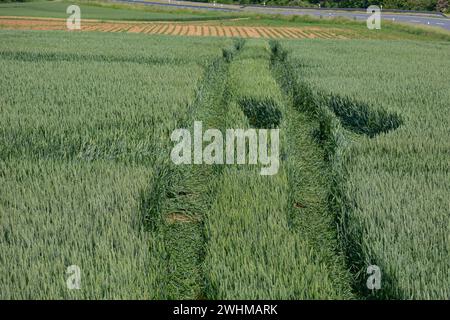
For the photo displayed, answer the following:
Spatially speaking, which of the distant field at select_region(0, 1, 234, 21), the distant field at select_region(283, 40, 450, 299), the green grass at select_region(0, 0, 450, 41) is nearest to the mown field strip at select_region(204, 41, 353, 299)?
the distant field at select_region(283, 40, 450, 299)

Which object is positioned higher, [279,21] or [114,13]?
[114,13]

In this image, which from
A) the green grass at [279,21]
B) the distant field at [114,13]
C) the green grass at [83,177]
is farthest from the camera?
the distant field at [114,13]

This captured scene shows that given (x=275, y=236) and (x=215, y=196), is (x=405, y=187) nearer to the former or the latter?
(x=275, y=236)

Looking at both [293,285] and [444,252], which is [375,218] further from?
[293,285]

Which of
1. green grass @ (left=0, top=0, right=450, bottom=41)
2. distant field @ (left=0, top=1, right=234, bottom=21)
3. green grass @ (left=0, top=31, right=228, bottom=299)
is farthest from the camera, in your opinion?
distant field @ (left=0, top=1, right=234, bottom=21)

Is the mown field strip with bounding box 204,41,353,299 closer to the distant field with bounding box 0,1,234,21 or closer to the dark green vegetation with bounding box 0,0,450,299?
the dark green vegetation with bounding box 0,0,450,299

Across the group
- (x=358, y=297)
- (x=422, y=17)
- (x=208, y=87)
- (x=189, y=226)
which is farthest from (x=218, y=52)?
(x=422, y=17)

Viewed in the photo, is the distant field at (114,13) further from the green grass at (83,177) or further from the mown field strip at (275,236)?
the mown field strip at (275,236)

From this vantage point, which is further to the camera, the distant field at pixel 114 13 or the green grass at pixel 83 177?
the distant field at pixel 114 13

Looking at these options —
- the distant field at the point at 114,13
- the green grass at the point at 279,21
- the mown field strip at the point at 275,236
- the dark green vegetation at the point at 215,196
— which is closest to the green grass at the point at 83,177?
the dark green vegetation at the point at 215,196

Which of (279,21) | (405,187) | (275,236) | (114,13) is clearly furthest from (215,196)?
(114,13)

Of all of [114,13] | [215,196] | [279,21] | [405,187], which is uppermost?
[114,13]

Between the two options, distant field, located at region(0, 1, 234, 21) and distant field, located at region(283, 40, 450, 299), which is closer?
distant field, located at region(283, 40, 450, 299)

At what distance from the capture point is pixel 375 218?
10.7ft
